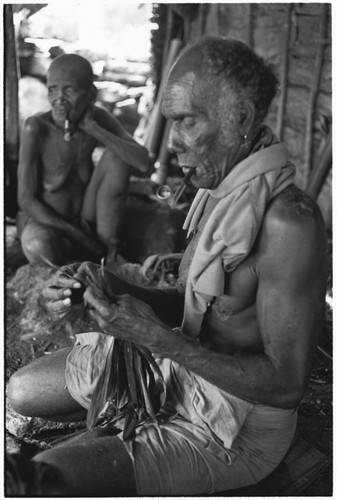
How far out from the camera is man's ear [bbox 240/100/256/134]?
1.62m

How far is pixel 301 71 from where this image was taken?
5828 millimetres

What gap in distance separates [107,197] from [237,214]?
268 cm

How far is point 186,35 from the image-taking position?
23.1 ft

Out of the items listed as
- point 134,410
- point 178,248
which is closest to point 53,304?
point 134,410

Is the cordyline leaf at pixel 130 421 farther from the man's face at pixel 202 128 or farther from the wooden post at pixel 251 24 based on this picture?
the wooden post at pixel 251 24

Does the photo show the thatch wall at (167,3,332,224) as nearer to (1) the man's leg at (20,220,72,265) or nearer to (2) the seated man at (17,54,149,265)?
(2) the seated man at (17,54,149,265)

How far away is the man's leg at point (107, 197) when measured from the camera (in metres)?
4.18

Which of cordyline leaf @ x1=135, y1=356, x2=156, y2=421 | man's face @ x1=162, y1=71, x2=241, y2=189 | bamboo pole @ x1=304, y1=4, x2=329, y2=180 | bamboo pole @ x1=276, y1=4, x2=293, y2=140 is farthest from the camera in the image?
bamboo pole @ x1=276, y1=4, x2=293, y2=140

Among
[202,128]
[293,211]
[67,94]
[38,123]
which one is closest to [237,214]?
[293,211]

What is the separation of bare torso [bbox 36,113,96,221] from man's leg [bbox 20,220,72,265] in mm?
262

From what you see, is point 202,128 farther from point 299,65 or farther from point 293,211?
point 299,65

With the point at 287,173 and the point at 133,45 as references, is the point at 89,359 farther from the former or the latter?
the point at 133,45

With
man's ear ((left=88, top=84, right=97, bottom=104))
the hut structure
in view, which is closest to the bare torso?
man's ear ((left=88, top=84, right=97, bottom=104))

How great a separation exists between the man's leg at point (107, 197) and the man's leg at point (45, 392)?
7.11 ft
